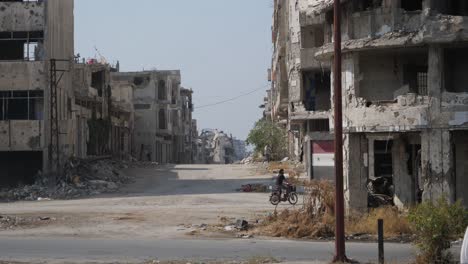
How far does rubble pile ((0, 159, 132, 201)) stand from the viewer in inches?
1542

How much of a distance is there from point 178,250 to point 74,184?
83.5ft

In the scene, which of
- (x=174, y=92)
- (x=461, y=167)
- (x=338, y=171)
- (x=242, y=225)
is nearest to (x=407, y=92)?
(x=461, y=167)

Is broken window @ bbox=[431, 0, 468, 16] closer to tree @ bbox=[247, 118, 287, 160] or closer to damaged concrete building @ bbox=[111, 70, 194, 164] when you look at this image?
tree @ bbox=[247, 118, 287, 160]

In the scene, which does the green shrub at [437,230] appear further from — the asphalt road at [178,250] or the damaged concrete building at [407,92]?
the damaged concrete building at [407,92]

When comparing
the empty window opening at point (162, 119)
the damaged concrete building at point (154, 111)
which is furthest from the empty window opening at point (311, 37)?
the empty window opening at point (162, 119)

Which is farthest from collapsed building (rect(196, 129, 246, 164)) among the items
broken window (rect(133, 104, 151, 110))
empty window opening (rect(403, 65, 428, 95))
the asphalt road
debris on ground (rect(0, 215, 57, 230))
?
the asphalt road

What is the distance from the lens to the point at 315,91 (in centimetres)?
4534

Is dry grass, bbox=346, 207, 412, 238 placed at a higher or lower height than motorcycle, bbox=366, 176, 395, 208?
lower

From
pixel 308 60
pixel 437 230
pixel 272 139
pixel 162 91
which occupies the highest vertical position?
pixel 162 91

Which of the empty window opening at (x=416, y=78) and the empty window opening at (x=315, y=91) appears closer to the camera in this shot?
the empty window opening at (x=416, y=78)

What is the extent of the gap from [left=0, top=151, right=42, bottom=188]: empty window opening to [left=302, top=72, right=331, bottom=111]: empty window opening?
17.8 metres

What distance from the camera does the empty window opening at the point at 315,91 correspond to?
45.1 m

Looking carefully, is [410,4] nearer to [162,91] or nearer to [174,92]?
[162,91]

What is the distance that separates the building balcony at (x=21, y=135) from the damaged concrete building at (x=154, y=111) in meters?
35.2
